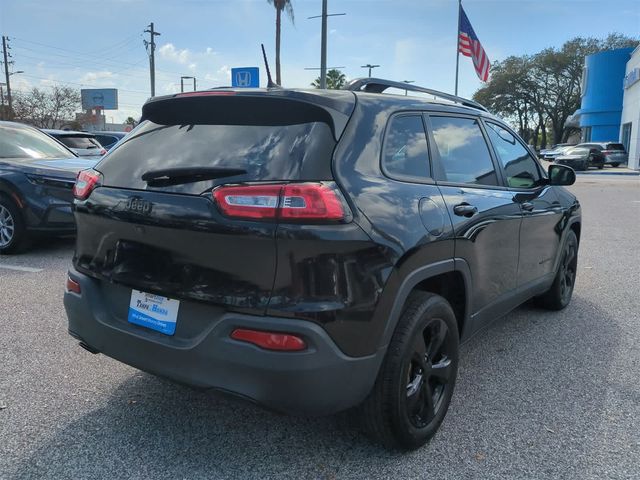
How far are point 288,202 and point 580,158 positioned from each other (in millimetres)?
33978

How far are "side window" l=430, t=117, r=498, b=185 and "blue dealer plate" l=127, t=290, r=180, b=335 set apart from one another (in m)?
1.51

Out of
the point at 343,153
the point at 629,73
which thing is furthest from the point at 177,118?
the point at 629,73

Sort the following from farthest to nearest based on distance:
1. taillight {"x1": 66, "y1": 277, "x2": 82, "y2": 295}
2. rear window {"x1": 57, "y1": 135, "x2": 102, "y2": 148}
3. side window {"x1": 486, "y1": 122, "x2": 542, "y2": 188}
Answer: rear window {"x1": 57, "y1": 135, "x2": 102, "y2": 148} < side window {"x1": 486, "y1": 122, "x2": 542, "y2": 188} < taillight {"x1": 66, "y1": 277, "x2": 82, "y2": 295}

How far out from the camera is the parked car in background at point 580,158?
3219cm

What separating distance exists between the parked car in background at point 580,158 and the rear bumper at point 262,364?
32179 millimetres

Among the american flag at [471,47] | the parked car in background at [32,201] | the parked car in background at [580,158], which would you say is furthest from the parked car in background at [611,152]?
the parked car in background at [32,201]

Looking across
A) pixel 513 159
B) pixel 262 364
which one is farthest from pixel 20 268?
pixel 513 159

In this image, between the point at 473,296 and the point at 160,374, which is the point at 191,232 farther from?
the point at 473,296

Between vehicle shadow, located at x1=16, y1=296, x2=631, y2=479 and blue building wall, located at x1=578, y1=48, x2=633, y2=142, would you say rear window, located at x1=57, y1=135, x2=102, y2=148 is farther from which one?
blue building wall, located at x1=578, y1=48, x2=633, y2=142

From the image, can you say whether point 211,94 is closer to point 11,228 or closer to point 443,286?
point 443,286

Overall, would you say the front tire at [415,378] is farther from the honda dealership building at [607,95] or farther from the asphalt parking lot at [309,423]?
the honda dealership building at [607,95]

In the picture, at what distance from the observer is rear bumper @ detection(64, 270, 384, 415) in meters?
2.19

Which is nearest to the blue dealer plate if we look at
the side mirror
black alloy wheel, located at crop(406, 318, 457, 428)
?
black alloy wheel, located at crop(406, 318, 457, 428)

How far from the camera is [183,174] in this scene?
2.46 meters
